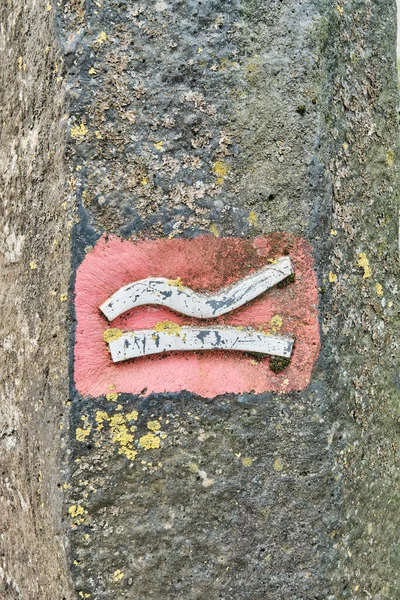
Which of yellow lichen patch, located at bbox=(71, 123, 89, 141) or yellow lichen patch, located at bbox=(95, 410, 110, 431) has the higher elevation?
yellow lichen patch, located at bbox=(71, 123, 89, 141)

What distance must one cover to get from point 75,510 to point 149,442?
195 mm

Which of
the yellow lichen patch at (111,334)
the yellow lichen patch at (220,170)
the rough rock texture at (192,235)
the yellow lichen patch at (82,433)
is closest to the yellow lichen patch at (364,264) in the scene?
the rough rock texture at (192,235)

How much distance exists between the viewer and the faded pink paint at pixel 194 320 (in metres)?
1.38

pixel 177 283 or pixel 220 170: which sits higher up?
pixel 220 170

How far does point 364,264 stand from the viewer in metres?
1.55

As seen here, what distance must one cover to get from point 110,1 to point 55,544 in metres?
1.11

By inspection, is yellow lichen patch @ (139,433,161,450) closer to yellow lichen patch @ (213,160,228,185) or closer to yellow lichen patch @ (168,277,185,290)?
yellow lichen patch @ (168,277,185,290)

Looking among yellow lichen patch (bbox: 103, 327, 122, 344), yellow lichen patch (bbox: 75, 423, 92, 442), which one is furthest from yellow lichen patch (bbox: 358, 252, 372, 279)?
yellow lichen patch (bbox: 75, 423, 92, 442)

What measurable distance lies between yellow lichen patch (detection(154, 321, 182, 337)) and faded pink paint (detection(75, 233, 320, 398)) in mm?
11

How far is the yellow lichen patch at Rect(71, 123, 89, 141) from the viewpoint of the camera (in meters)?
1.38

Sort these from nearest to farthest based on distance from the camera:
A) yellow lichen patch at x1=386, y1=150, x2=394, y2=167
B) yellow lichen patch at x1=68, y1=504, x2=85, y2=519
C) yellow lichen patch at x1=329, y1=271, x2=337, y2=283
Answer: yellow lichen patch at x1=68, y1=504, x2=85, y2=519 → yellow lichen patch at x1=329, y1=271, x2=337, y2=283 → yellow lichen patch at x1=386, y1=150, x2=394, y2=167

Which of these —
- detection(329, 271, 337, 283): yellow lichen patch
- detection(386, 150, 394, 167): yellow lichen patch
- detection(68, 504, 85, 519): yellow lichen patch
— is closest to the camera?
detection(68, 504, 85, 519): yellow lichen patch

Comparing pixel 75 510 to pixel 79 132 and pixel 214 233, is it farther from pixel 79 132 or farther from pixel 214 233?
pixel 79 132

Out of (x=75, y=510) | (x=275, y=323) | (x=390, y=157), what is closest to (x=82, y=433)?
(x=75, y=510)
